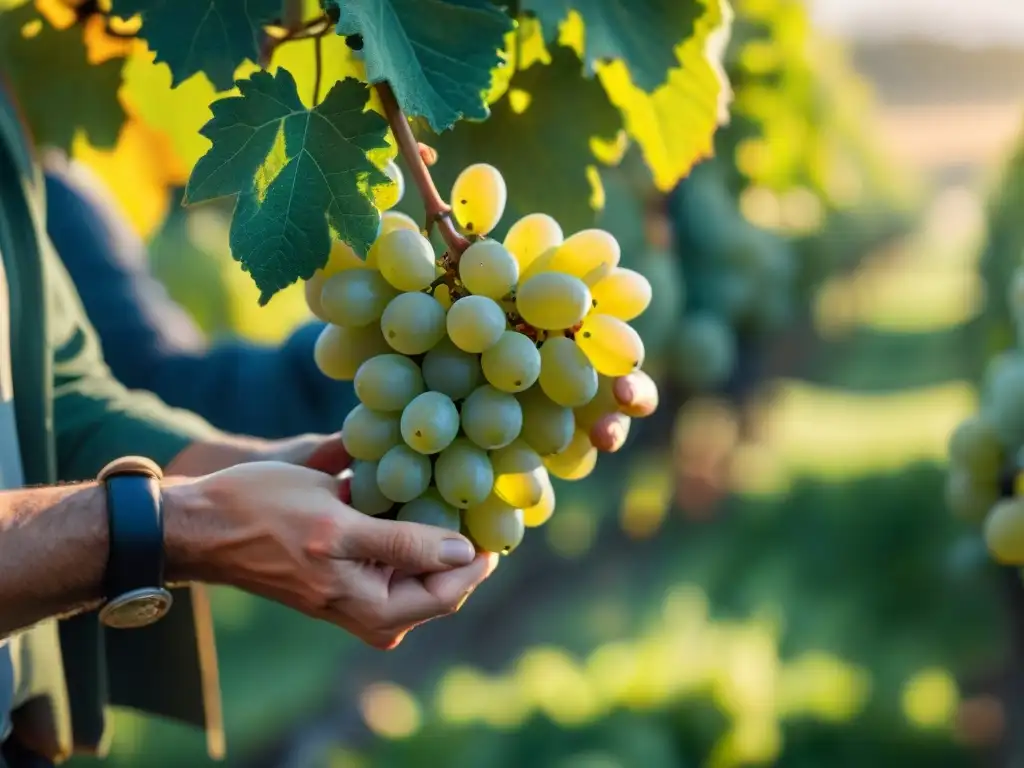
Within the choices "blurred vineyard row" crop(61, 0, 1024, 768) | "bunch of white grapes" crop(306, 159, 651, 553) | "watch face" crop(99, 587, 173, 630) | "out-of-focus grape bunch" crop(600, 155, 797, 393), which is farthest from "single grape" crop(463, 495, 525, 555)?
"out-of-focus grape bunch" crop(600, 155, 797, 393)

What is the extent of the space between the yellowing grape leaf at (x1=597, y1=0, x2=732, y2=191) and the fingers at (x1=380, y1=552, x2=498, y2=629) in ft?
1.04

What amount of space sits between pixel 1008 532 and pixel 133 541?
807 mm

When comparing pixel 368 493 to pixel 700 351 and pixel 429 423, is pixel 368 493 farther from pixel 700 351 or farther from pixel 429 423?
pixel 700 351

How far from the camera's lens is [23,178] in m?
0.94

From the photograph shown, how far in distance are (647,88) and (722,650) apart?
1737 mm

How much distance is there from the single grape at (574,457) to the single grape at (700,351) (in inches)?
95.1

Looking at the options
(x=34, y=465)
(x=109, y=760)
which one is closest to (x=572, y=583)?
(x=109, y=760)

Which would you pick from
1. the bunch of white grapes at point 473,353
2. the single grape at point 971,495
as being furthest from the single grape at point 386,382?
the single grape at point 971,495

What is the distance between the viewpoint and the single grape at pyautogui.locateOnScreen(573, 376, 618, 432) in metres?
0.76

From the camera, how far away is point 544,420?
0.73 meters

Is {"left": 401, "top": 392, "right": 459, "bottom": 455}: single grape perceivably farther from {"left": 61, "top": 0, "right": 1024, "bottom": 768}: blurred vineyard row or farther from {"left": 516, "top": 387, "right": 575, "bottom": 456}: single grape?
{"left": 61, "top": 0, "right": 1024, "bottom": 768}: blurred vineyard row

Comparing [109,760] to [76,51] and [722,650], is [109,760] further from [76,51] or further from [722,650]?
[76,51]

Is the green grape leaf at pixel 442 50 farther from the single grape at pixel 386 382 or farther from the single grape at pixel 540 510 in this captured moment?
the single grape at pixel 540 510

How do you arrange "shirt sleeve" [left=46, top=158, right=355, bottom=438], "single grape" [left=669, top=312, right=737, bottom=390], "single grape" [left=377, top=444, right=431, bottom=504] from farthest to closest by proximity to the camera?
"single grape" [left=669, top=312, right=737, bottom=390], "shirt sleeve" [left=46, top=158, right=355, bottom=438], "single grape" [left=377, top=444, right=431, bottom=504]
